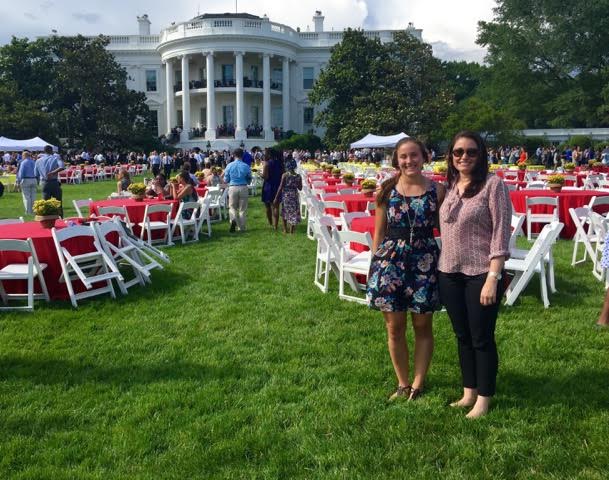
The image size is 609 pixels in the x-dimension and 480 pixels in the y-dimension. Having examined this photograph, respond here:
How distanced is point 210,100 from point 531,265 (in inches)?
1855

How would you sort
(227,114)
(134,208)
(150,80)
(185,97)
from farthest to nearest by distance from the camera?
(150,80), (227,114), (185,97), (134,208)

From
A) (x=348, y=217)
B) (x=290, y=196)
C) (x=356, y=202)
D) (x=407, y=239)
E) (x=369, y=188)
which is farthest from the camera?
(x=290, y=196)

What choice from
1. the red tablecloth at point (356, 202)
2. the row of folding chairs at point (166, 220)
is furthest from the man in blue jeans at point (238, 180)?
the red tablecloth at point (356, 202)

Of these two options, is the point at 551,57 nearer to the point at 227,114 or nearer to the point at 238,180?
the point at 227,114

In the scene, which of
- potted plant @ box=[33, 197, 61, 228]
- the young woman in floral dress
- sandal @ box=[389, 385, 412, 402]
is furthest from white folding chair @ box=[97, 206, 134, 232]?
sandal @ box=[389, 385, 412, 402]

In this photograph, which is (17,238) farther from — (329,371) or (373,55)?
(373,55)

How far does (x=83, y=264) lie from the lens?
7.31m

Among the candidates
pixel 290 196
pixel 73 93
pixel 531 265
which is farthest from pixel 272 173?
pixel 73 93

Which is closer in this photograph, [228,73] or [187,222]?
[187,222]

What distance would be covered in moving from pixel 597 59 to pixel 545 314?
49474mm

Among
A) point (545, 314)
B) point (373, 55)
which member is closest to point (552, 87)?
point (373, 55)

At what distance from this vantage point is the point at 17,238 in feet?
22.3

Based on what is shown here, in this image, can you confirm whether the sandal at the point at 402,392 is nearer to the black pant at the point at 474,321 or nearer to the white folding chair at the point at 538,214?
the black pant at the point at 474,321

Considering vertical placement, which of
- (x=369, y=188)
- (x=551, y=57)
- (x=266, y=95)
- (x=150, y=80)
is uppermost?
(x=551, y=57)
